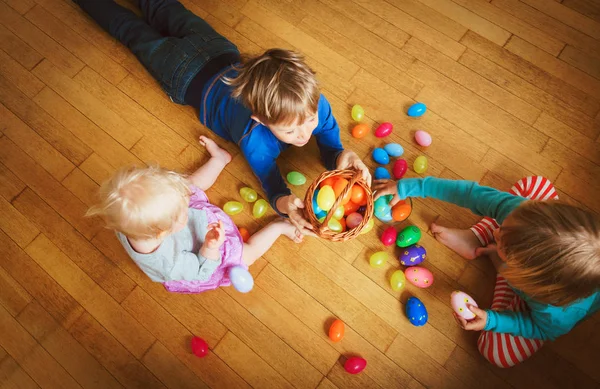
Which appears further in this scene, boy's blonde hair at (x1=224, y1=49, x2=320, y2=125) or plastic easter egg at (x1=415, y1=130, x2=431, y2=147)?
plastic easter egg at (x1=415, y1=130, x2=431, y2=147)

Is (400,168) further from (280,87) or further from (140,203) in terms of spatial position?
(140,203)

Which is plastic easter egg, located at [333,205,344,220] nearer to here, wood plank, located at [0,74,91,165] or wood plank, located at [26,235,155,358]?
wood plank, located at [26,235,155,358]

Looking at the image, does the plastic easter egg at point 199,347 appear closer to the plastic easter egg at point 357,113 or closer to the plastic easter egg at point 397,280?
the plastic easter egg at point 397,280

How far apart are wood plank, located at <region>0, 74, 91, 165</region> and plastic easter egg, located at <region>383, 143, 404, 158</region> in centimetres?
123

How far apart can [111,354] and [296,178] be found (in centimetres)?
91

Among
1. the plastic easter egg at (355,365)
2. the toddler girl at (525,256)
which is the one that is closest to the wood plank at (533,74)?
the toddler girl at (525,256)

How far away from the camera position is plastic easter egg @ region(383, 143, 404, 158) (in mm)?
1641

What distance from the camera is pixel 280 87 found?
3.79ft

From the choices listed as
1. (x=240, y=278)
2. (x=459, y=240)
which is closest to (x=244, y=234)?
(x=240, y=278)

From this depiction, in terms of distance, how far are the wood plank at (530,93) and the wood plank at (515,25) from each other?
0.16 m

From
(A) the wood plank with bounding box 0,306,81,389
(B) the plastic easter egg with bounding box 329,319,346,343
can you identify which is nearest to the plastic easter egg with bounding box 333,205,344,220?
(B) the plastic easter egg with bounding box 329,319,346,343

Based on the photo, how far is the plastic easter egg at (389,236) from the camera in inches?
59.9

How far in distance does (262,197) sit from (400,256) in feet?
1.87

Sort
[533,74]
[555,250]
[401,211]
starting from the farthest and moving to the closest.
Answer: [533,74]
[401,211]
[555,250]
